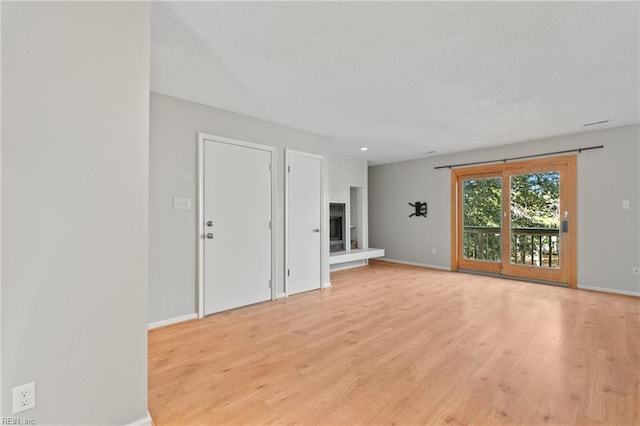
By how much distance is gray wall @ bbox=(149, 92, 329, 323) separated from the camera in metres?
3.02

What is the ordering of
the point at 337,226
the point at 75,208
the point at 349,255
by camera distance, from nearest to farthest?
the point at 75,208 → the point at 349,255 → the point at 337,226

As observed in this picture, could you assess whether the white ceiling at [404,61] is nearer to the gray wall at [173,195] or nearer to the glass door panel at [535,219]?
the gray wall at [173,195]

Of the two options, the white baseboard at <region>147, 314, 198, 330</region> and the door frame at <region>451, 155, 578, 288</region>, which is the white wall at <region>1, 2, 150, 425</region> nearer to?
the white baseboard at <region>147, 314, 198, 330</region>

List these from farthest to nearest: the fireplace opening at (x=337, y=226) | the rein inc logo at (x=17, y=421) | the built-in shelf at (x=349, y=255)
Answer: the fireplace opening at (x=337, y=226)
the built-in shelf at (x=349, y=255)
the rein inc logo at (x=17, y=421)

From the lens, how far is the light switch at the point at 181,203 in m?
3.16

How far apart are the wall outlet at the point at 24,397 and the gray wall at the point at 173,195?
5.64 feet

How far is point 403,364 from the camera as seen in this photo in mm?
2270

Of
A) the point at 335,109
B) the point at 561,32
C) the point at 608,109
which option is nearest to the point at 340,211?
the point at 335,109

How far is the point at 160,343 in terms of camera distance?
8.68 ft

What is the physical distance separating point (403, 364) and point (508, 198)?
4.34m

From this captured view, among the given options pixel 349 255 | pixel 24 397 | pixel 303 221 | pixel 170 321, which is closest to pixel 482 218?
pixel 349 255

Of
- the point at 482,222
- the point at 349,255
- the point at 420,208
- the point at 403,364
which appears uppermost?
the point at 420,208

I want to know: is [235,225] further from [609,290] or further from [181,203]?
[609,290]

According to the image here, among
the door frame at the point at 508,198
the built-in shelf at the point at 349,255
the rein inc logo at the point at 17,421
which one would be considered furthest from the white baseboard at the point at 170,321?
the door frame at the point at 508,198
